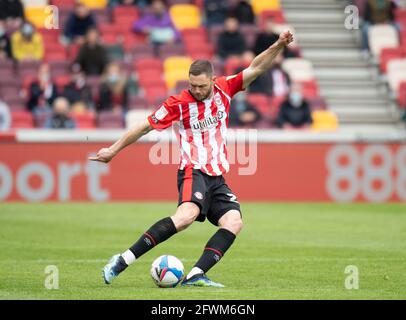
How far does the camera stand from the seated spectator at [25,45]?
72.6 feet

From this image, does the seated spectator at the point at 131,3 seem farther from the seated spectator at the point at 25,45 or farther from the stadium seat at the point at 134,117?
the stadium seat at the point at 134,117

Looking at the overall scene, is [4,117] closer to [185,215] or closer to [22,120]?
[22,120]

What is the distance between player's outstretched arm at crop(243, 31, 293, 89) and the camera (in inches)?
389

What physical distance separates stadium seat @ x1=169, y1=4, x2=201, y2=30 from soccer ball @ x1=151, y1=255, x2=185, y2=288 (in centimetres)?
1561

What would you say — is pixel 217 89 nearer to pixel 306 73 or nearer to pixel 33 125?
pixel 33 125

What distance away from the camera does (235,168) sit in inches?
802

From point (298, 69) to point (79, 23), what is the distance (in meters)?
5.22

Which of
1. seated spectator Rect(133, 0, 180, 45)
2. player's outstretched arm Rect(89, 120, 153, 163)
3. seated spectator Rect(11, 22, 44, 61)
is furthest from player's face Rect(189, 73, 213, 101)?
seated spectator Rect(133, 0, 180, 45)

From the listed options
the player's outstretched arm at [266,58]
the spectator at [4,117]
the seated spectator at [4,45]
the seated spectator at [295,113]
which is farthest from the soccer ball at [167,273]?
the seated spectator at [4,45]

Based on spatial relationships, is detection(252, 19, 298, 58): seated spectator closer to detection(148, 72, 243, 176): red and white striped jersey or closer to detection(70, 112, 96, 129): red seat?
detection(70, 112, 96, 129): red seat

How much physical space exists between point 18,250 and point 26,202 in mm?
6910

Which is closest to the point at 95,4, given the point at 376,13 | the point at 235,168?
the point at 235,168

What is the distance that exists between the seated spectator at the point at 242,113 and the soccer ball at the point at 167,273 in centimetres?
1204
